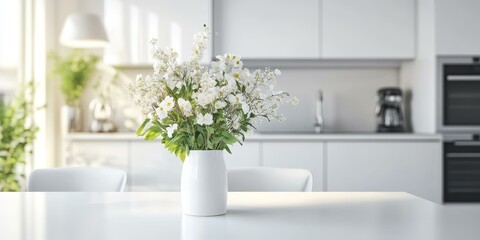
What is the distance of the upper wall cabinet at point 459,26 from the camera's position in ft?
12.0

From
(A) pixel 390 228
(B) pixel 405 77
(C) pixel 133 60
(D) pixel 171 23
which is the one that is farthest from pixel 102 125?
(A) pixel 390 228

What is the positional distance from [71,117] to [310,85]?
1.95m

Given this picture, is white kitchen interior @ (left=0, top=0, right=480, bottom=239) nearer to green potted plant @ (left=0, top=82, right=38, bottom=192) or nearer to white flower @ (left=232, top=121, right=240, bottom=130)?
green potted plant @ (left=0, top=82, right=38, bottom=192)

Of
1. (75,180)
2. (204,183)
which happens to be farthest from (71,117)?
(204,183)

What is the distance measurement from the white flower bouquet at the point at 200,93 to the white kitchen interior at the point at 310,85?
183cm

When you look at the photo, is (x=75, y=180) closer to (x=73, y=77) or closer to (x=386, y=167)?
(x=73, y=77)

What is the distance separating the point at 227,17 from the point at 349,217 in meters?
2.77

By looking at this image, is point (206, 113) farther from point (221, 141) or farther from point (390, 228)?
point (390, 228)

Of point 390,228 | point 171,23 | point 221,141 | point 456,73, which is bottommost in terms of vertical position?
point 390,228

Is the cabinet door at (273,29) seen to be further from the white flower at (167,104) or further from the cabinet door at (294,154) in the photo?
the white flower at (167,104)

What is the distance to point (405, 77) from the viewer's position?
4.15 metres

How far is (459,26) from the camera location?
3678 millimetres

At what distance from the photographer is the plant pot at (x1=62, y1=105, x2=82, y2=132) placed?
392 cm

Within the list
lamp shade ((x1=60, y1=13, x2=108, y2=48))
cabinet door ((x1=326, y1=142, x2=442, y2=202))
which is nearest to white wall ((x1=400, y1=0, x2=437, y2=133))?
cabinet door ((x1=326, y1=142, x2=442, y2=202))
